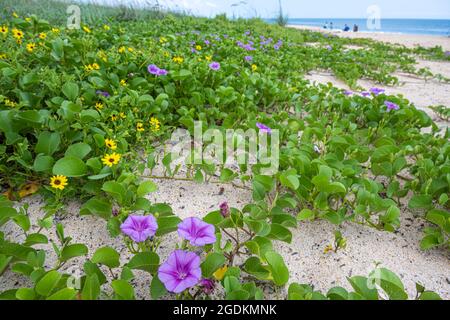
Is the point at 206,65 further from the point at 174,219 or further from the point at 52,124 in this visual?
the point at 174,219

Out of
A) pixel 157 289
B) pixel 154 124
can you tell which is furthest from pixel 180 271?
pixel 154 124

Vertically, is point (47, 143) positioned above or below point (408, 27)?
below

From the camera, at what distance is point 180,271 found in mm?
1203

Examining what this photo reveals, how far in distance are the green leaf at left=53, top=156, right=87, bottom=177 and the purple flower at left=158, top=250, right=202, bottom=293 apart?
0.71m

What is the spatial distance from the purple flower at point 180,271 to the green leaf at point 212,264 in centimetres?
7

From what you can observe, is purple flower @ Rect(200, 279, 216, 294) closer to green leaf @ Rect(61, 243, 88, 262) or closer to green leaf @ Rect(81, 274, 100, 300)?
green leaf @ Rect(81, 274, 100, 300)

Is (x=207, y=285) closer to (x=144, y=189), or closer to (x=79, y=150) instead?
(x=144, y=189)

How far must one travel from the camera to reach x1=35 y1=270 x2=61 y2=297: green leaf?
1066mm

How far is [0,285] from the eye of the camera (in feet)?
4.38

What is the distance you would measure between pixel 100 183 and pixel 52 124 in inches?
16.9

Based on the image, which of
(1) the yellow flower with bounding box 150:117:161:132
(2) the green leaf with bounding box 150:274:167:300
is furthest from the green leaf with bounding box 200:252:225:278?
(1) the yellow flower with bounding box 150:117:161:132

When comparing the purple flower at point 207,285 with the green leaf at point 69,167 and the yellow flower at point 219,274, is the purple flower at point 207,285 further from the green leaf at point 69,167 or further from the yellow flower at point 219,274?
the green leaf at point 69,167

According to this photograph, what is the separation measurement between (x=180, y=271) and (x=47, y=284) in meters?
0.42

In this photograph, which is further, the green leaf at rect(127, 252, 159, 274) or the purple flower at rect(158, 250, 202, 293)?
the green leaf at rect(127, 252, 159, 274)
